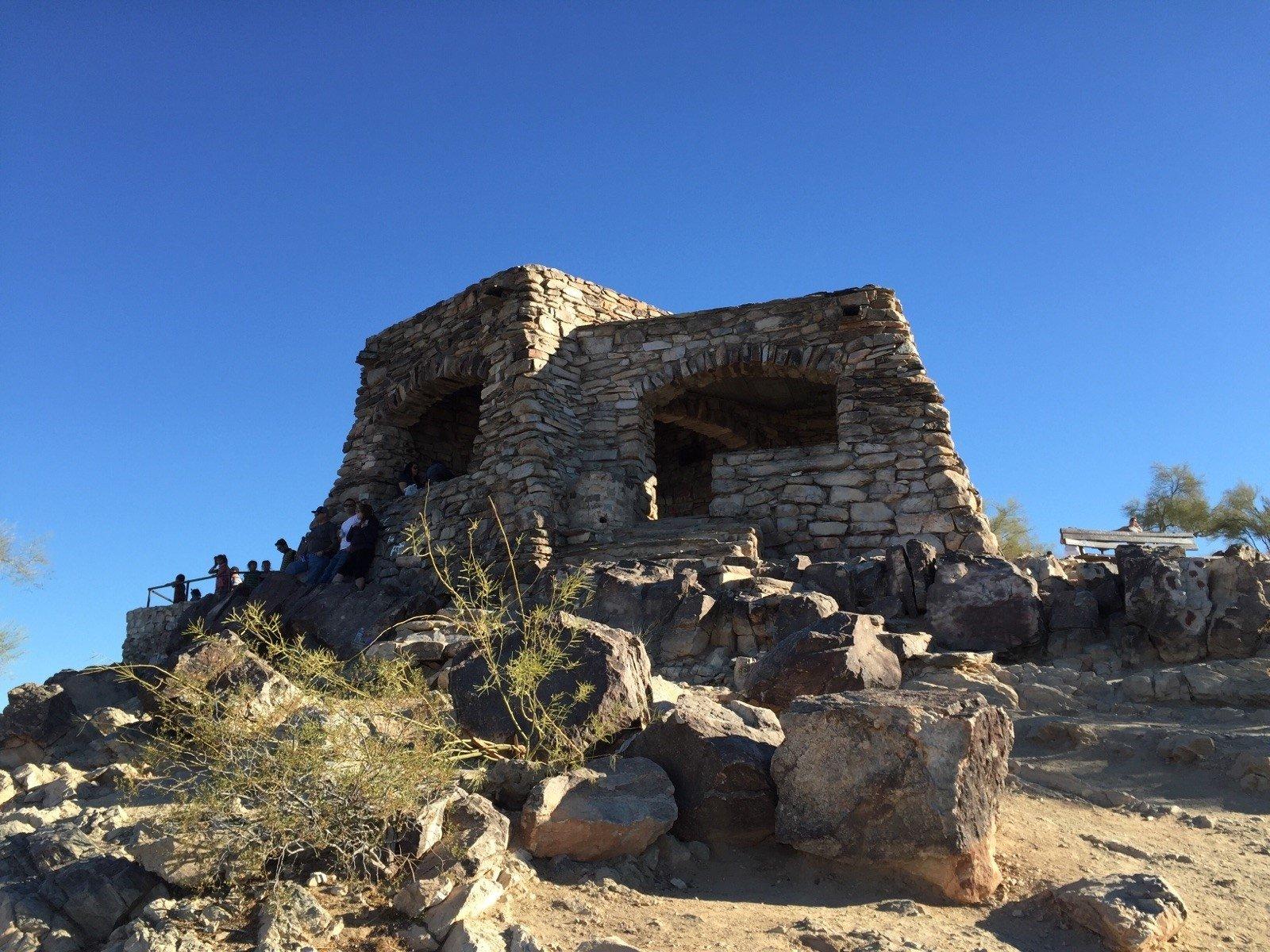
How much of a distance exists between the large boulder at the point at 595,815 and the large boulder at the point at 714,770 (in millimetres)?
139

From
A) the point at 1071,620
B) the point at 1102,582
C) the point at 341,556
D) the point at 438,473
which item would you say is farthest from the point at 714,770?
the point at 438,473

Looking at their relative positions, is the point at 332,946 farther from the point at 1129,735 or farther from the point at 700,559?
the point at 700,559

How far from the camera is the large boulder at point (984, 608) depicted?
275 inches

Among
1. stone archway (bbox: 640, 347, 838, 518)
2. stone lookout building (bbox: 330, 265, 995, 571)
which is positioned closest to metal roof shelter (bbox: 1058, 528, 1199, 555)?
stone lookout building (bbox: 330, 265, 995, 571)

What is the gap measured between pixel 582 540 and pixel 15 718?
18.1 feet

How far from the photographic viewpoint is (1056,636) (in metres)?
7.02

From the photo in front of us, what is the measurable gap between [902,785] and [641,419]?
8051mm

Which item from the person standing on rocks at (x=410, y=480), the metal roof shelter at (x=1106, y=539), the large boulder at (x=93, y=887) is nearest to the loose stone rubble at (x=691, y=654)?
the large boulder at (x=93, y=887)

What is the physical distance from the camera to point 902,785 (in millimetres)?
3508

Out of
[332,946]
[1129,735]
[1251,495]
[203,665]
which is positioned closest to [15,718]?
[203,665]

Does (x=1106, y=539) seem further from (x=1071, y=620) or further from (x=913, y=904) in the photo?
(x=913, y=904)

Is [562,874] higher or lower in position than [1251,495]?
lower

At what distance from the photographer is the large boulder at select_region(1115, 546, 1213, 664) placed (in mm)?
6559

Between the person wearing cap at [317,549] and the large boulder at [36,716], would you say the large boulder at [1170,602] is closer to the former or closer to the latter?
the large boulder at [36,716]
